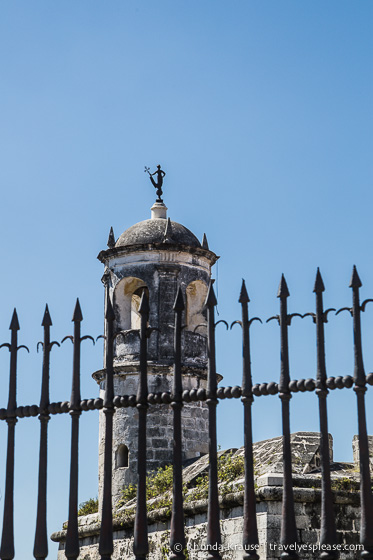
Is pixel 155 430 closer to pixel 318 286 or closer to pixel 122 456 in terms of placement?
pixel 122 456

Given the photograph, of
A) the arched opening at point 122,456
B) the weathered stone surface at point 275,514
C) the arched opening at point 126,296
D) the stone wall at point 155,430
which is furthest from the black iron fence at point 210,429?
the arched opening at point 126,296

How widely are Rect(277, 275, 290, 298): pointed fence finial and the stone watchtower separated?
35.3 feet

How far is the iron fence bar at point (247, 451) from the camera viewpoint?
6.24m

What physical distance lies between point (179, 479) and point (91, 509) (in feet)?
32.2

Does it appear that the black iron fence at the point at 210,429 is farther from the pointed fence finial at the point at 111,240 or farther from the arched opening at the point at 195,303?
the pointed fence finial at the point at 111,240

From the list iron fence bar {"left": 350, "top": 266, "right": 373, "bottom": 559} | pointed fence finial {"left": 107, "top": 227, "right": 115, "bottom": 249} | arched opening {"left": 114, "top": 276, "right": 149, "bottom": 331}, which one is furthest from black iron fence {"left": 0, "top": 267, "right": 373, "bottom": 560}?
pointed fence finial {"left": 107, "top": 227, "right": 115, "bottom": 249}

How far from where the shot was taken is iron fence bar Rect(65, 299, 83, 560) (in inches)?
264

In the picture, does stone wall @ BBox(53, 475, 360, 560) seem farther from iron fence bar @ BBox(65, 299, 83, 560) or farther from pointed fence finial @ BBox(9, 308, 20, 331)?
pointed fence finial @ BBox(9, 308, 20, 331)

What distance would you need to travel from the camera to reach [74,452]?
688cm

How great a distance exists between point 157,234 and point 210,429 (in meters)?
12.0

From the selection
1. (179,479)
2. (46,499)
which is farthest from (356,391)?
(46,499)

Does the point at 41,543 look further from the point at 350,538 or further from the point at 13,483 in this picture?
the point at 350,538

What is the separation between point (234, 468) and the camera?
11.5m

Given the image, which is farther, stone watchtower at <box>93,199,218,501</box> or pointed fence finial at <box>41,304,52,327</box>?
stone watchtower at <box>93,199,218,501</box>
